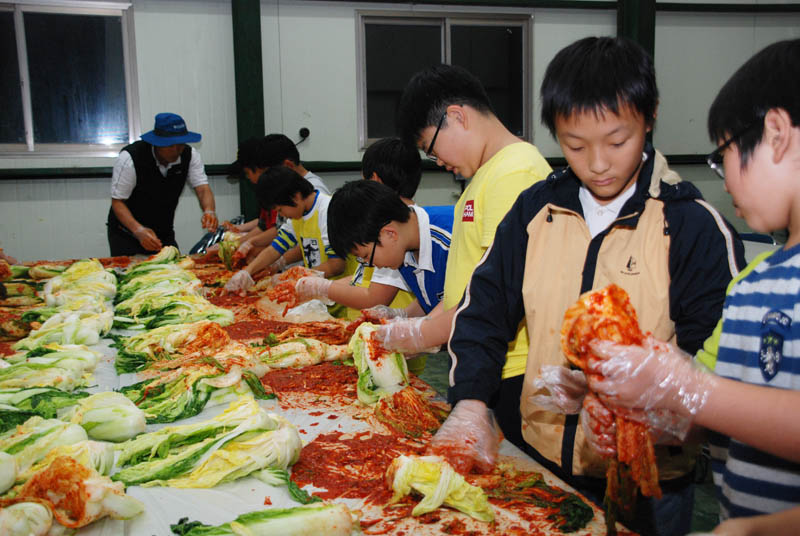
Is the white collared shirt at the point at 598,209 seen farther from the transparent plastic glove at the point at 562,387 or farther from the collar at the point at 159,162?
the collar at the point at 159,162

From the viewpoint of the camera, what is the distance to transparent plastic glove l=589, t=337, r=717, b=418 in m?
1.17

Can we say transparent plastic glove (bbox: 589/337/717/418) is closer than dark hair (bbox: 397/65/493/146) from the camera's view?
Yes

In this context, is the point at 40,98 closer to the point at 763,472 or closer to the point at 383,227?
the point at 383,227

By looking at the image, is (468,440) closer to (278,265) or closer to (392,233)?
(392,233)

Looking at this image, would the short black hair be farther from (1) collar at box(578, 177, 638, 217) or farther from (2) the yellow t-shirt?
(1) collar at box(578, 177, 638, 217)

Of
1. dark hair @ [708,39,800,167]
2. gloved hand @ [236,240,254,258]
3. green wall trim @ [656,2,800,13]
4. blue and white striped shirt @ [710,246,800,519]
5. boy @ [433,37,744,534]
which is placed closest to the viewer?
dark hair @ [708,39,800,167]

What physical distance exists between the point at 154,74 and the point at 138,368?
641cm

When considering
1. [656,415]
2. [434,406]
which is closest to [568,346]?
[656,415]

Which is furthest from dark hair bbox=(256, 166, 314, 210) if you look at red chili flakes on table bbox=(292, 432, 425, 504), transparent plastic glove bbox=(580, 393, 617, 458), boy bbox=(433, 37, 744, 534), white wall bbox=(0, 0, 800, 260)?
white wall bbox=(0, 0, 800, 260)

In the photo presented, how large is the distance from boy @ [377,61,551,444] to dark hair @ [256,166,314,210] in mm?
2145

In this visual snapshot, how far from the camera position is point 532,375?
6.15 ft

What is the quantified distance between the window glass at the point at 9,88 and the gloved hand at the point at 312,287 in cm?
603

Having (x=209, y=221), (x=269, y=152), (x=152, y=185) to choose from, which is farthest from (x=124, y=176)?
(x=269, y=152)

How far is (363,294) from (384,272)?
0.18 m
